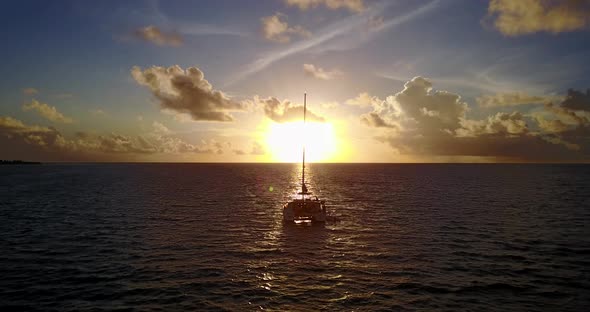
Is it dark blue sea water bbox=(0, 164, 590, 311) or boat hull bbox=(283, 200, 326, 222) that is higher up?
boat hull bbox=(283, 200, 326, 222)

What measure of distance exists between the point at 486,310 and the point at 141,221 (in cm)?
4589

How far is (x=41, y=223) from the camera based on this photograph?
5022 centimetres

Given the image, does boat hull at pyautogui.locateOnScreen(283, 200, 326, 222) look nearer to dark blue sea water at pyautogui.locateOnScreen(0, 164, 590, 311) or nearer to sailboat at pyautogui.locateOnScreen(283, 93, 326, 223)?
sailboat at pyautogui.locateOnScreen(283, 93, 326, 223)

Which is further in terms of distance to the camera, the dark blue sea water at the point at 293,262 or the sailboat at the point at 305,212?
the sailboat at the point at 305,212

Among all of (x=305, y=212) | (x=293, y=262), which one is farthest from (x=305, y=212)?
(x=293, y=262)

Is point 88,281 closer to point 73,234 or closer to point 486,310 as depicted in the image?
point 73,234

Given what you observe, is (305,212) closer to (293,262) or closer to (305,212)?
(305,212)

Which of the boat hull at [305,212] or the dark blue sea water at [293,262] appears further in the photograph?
the boat hull at [305,212]

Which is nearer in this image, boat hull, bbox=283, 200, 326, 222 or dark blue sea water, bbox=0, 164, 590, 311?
dark blue sea water, bbox=0, 164, 590, 311

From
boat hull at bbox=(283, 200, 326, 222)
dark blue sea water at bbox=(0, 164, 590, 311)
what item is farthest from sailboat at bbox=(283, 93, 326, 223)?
dark blue sea water at bbox=(0, 164, 590, 311)

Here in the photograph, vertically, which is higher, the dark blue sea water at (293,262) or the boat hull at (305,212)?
the boat hull at (305,212)

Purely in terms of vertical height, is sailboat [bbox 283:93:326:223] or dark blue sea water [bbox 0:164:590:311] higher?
sailboat [bbox 283:93:326:223]

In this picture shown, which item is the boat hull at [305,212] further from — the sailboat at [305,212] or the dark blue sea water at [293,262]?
the dark blue sea water at [293,262]

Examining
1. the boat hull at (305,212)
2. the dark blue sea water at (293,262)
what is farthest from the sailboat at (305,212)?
the dark blue sea water at (293,262)
